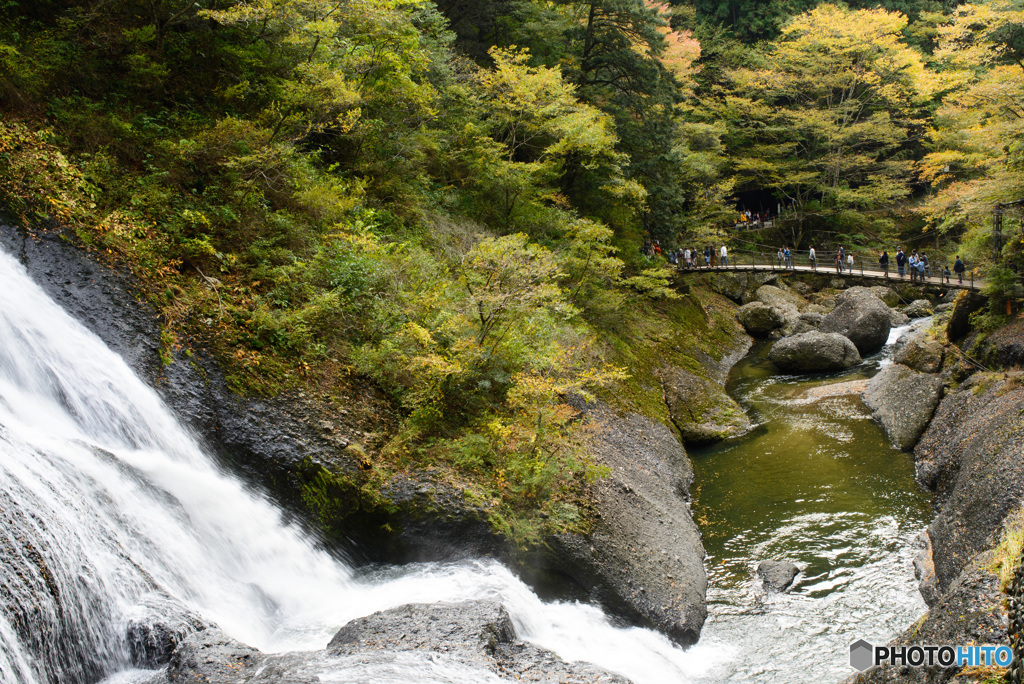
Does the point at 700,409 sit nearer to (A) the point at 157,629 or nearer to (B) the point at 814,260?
(A) the point at 157,629

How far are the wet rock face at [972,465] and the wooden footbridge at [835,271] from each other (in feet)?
17.7

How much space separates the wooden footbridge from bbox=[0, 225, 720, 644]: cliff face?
46.5 ft

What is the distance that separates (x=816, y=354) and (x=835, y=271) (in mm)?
8297

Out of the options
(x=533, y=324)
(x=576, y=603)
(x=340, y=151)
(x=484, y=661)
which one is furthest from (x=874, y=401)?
(x=340, y=151)

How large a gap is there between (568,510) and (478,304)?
12.9ft

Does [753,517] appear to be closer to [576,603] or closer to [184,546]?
[576,603]

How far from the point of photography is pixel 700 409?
672 inches

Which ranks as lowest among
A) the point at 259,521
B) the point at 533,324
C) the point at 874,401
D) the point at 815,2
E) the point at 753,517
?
the point at 753,517

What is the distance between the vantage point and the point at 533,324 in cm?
1198

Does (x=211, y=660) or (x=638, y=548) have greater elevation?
(x=211, y=660)

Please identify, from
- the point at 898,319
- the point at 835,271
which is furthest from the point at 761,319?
the point at 898,319

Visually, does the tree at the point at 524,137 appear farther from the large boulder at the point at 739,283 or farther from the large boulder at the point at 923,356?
the large boulder at the point at 739,283

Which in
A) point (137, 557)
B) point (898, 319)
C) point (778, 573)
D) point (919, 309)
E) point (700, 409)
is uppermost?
point (137, 557)

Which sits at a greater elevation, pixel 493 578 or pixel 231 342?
pixel 231 342
